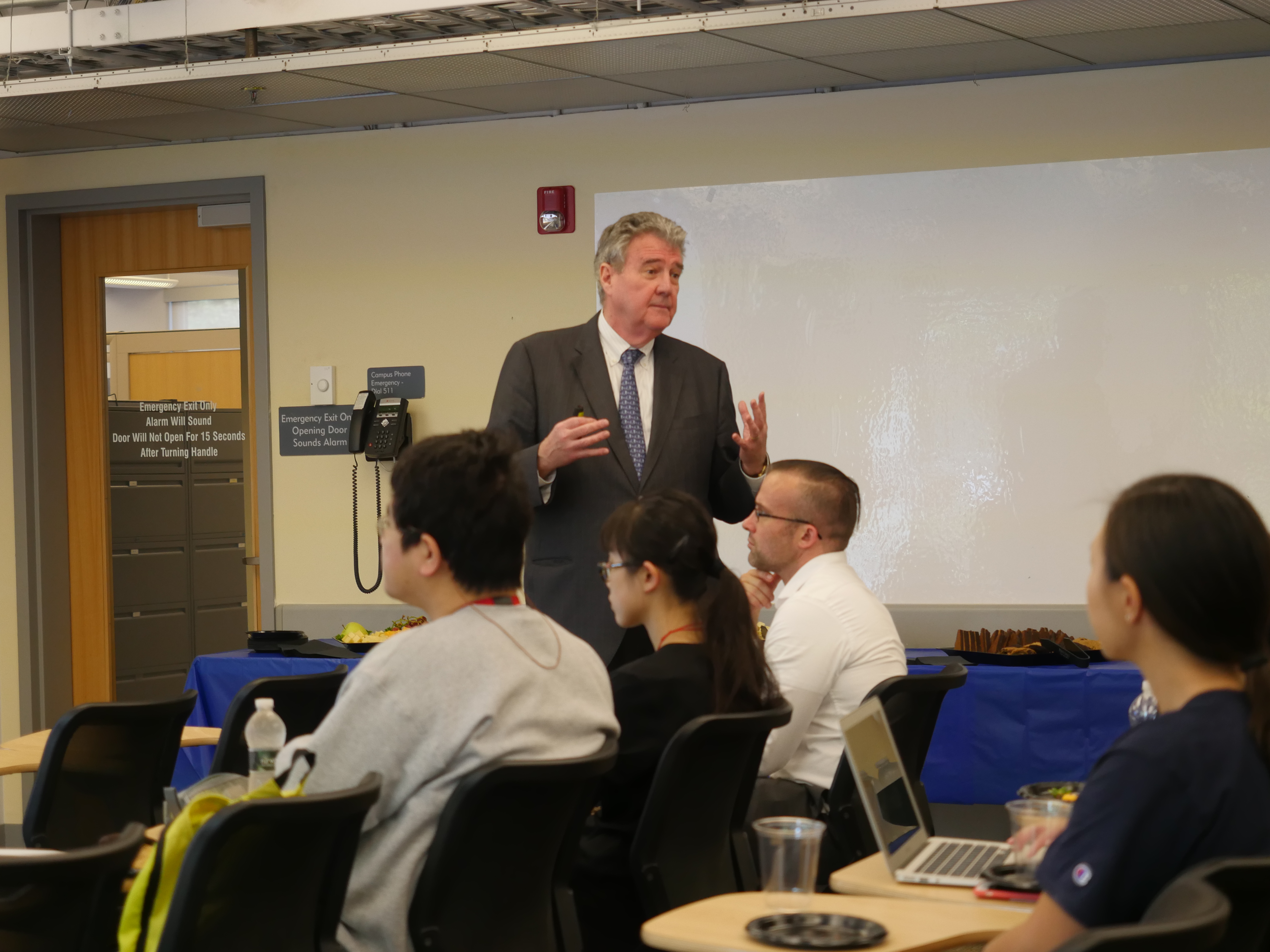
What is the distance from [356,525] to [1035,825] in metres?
4.04

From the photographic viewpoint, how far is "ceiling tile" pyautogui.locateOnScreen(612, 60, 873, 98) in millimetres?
4605

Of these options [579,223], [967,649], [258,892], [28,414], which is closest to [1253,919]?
[258,892]

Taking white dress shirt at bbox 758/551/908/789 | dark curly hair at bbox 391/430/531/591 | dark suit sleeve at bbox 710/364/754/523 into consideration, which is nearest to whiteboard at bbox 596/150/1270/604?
dark suit sleeve at bbox 710/364/754/523

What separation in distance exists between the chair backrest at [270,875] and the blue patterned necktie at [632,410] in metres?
1.62

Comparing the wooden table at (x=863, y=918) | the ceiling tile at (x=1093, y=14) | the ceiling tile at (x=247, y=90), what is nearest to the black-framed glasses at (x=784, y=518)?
the wooden table at (x=863, y=918)

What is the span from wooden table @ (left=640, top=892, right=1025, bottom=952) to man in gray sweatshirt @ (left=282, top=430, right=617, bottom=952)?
32cm

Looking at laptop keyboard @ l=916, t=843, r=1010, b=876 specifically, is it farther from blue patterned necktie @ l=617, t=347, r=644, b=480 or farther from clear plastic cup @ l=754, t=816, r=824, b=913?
blue patterned necktie @ l=617, t=347, r=644, b=480

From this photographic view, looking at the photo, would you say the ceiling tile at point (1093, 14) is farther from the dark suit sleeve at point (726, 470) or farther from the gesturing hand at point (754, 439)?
the gesturing hand at point (754, 439)

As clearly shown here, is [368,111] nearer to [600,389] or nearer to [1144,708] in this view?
[600,389]

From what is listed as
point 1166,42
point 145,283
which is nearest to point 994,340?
point 1166,42

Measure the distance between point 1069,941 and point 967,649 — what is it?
3186 mm

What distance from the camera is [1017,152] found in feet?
15.4

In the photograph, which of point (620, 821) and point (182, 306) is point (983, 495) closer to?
point (620, 821)

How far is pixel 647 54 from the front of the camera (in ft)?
14.0
